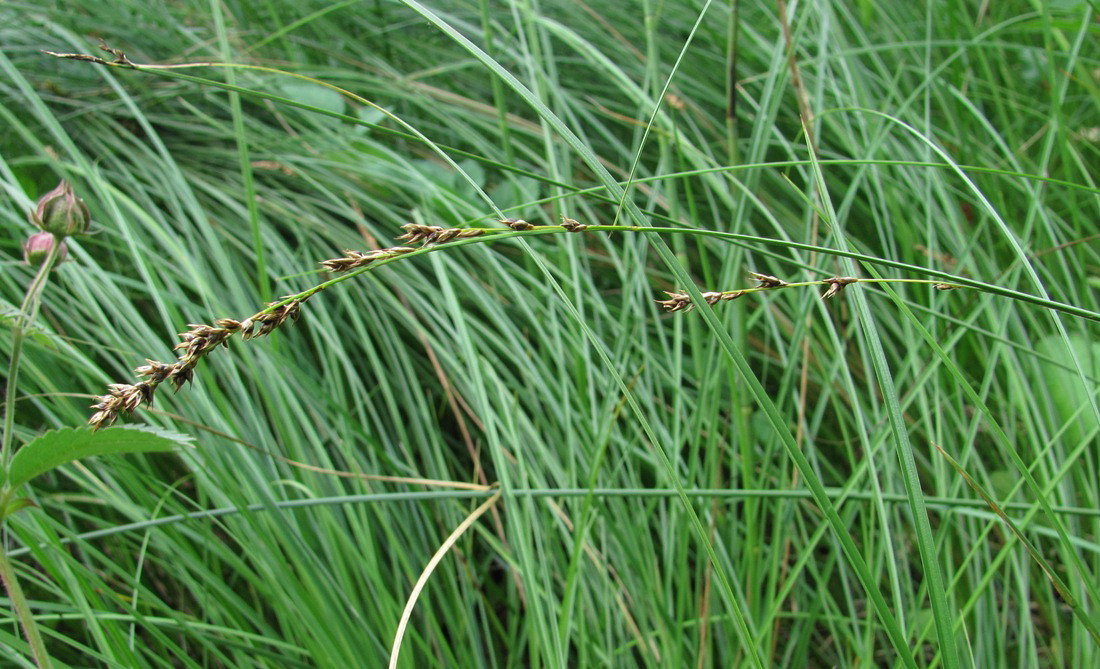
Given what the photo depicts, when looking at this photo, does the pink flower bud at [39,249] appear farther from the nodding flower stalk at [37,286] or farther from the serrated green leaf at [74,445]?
the serrated green leaf at [74,445]

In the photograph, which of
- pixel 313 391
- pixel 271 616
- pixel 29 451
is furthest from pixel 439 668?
pixel 29 451

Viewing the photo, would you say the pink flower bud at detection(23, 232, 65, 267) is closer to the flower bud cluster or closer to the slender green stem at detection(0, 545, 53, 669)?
the flower bud cluster

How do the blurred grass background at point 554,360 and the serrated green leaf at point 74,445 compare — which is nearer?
the serrated green leaf at point 74,445

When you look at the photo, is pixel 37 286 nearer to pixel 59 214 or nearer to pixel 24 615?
pixel 59 214

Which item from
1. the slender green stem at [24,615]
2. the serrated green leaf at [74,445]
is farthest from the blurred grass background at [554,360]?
the slender green stem at [24,615]

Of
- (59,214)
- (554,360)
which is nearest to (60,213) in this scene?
(59,214)

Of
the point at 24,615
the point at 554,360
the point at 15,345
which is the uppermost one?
the point at 15,345

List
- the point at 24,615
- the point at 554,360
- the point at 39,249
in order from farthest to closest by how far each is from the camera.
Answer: the point at 554,360, the point at 39,249, the point at 24,615
